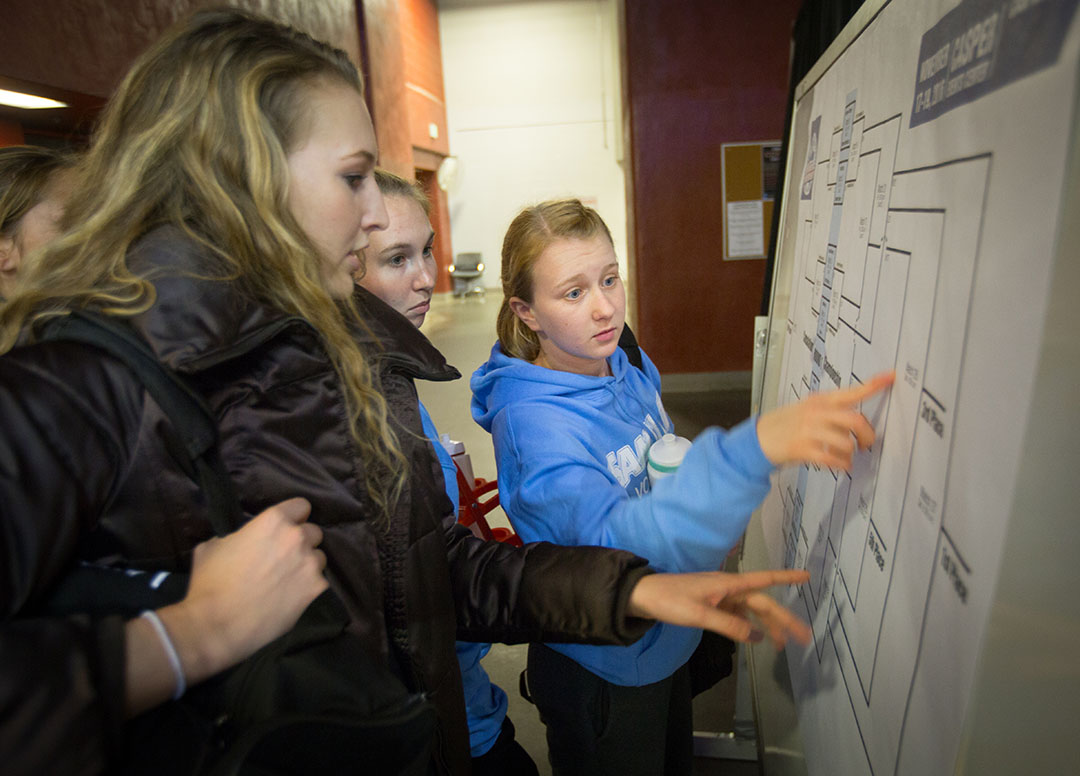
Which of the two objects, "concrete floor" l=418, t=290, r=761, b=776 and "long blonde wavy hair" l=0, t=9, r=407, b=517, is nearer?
"long blonde wavy hair" l=0, t=9, r=407, b=517

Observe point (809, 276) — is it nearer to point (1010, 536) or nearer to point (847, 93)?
point (847, 93)

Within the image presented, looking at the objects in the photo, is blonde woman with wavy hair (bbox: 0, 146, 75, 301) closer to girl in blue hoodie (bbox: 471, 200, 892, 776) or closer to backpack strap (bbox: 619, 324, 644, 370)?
girl in blue hoodie (bbox: 471, 200, 892, 776)

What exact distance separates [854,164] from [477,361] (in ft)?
19.5

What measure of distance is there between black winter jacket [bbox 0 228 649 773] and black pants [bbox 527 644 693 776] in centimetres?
30

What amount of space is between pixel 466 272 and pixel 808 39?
1166cm

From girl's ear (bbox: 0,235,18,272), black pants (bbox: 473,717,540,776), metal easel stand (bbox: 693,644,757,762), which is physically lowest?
metal easel stand (bbox: 693,644,757,762)

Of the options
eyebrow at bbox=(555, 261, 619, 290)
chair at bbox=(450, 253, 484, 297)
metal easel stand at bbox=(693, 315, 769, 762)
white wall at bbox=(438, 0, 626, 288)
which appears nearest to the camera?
eyebrow at bbox=(555, 261, 619, 290)

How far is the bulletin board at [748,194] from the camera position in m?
4.99

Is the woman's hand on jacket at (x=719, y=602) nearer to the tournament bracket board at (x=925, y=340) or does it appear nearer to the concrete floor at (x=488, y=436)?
the tournament bracket board at (x=925, y=340)

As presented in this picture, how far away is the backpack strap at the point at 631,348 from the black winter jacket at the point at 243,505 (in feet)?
2.21

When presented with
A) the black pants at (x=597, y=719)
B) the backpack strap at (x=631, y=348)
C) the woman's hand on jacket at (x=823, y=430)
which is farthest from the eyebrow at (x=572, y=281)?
the black pants at (x=597, y=719)

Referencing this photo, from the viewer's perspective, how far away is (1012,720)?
460 mm

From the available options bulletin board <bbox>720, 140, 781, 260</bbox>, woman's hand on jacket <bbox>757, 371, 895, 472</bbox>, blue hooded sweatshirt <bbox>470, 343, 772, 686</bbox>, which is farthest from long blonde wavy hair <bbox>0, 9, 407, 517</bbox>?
bulletin board <bbox>720, 140, 781, 260</bbox>

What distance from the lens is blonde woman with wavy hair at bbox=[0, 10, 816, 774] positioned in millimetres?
528
